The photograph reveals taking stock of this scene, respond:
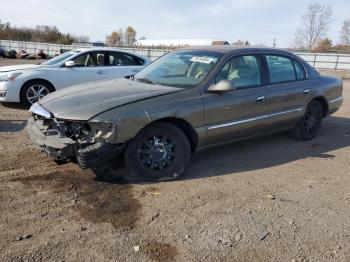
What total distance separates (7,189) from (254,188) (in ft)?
9.18

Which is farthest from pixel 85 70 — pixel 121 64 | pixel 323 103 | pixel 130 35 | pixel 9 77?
pixel 130 35

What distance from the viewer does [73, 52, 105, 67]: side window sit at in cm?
944

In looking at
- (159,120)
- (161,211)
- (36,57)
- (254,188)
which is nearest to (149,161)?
(159,120)

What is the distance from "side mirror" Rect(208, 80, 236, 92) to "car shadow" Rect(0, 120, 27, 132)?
3744 millimetres

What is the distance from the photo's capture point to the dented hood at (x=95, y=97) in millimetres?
4273

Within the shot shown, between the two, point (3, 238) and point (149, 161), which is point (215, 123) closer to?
point (149, 161)

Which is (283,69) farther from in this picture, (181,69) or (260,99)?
(181,69)

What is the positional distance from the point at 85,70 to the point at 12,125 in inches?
108

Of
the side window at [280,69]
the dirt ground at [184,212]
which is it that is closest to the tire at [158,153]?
the dirt ground at [184,212]

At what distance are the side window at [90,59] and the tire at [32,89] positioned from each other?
0.90 m

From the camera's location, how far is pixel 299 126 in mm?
6594

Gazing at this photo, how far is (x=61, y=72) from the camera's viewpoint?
29.9 ft

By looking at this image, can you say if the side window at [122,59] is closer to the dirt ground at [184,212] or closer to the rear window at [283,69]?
the dirt ground at [184,212]

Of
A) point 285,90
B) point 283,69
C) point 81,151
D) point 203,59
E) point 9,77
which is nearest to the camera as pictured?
point 81,151
